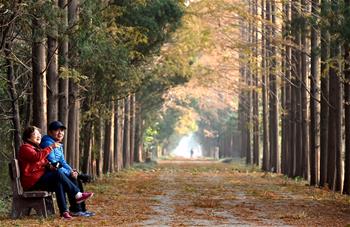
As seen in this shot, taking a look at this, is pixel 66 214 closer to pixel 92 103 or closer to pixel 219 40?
pixel 92 103

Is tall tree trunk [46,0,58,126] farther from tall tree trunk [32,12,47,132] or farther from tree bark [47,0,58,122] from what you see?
tall tree trunk [32,12,47,132]

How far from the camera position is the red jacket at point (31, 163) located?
508 inches

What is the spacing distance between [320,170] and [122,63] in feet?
24.4

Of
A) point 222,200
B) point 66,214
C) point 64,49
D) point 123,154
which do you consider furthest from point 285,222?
point 123,154

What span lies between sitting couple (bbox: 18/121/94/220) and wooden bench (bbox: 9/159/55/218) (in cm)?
16

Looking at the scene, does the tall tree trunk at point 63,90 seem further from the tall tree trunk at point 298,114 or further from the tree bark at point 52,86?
the tall tree trunk at point 298,114

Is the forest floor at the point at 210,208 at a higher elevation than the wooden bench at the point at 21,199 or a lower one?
lower

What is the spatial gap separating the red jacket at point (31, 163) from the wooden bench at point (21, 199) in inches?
4.9

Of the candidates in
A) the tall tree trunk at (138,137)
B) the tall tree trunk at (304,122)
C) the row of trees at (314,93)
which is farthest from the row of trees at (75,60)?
the tall tree trunk at (138,137)

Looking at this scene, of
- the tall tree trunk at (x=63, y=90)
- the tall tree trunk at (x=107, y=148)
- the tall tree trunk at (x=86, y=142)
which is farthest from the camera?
the tall tree trunk at (x=107, y=148)

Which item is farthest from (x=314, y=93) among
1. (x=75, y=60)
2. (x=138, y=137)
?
(x=138, y=137)

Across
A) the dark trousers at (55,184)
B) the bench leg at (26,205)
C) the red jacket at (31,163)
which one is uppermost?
the red jacket at (31,163)

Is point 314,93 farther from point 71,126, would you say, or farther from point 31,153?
point 31,153

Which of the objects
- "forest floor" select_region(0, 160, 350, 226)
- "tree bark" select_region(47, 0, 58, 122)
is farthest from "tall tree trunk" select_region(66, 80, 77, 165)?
"tree bark" select_region(47, 0, 58, 122)
